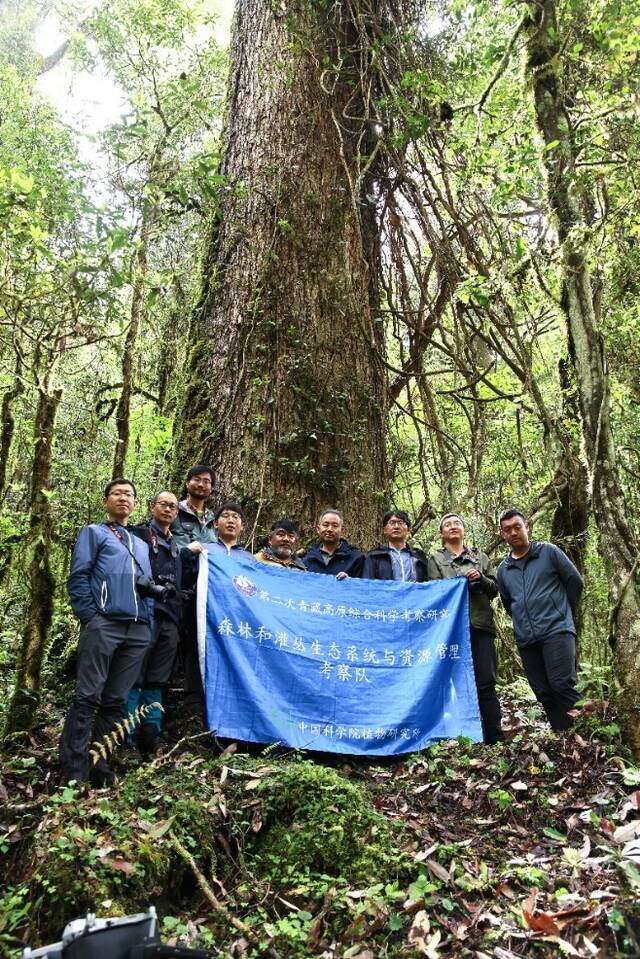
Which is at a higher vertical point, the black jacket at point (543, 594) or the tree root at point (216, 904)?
the black jacket at point (543, 594)

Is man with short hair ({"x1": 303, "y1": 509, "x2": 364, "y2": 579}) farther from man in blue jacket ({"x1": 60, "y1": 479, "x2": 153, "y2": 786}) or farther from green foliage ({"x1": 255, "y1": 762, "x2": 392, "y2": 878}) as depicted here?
green foliage ({"x1": 255, "y1": 762, "x2": 392, "y2": 878})

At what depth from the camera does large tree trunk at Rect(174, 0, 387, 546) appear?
6137mm

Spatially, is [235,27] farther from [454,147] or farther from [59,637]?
[59,637]

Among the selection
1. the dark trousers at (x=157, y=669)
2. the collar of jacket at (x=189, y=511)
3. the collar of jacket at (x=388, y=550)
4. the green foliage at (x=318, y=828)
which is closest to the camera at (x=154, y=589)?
the dark trousers at (x=157, y=669)

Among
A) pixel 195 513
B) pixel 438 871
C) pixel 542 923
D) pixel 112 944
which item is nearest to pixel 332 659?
pixel 195 513

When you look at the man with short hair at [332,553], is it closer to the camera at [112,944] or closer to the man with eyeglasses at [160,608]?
the man with eyeglasses at [160,608]

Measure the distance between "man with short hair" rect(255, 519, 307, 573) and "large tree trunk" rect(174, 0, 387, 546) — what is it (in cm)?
41

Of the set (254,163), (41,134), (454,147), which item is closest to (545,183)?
(454,147)

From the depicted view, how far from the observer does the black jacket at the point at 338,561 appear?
5.63 meters

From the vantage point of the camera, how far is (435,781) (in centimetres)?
464

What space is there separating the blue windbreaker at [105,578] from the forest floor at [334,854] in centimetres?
93

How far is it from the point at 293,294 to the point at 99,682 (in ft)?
12.6

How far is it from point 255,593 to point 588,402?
8.77ft

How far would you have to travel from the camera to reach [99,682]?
430cm
